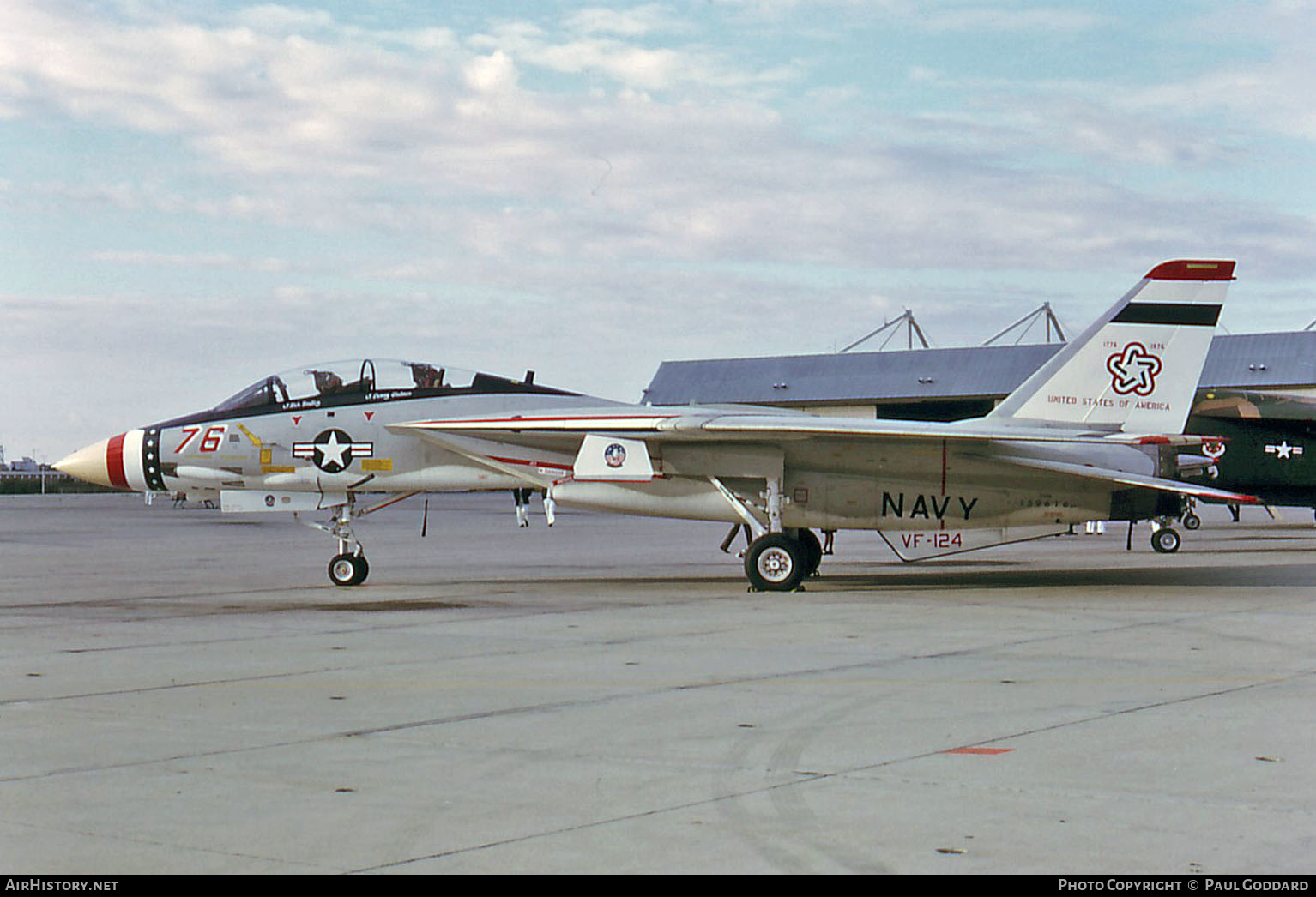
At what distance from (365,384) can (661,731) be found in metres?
11.4

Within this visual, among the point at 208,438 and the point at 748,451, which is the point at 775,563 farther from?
the point at 208,438

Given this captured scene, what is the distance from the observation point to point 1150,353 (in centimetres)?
1694

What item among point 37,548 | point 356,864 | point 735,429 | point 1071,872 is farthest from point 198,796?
point 37,548

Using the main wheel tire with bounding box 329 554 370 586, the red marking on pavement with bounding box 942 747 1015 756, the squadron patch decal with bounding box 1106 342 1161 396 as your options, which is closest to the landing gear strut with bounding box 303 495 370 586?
the main wheel tire with bounding box 329 554 370 586

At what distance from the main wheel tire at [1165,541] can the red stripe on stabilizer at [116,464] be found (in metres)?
17.1

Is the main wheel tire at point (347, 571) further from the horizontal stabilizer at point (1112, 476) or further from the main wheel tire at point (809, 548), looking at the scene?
the horizontal stabilizer at point (1112, 476)

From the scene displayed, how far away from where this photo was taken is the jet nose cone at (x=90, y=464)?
1812 centimetres

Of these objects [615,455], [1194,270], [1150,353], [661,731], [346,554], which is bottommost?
[661,731]

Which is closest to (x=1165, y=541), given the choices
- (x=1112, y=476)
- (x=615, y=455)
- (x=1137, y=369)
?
(x=1137, y=369)

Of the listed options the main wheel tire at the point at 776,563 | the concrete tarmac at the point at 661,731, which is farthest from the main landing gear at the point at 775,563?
the concrete tarmac at the point at 661,731

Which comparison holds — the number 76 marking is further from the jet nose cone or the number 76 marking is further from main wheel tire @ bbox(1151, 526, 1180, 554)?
main wheel tire @ bbox(1151, 526, 1180, 554)

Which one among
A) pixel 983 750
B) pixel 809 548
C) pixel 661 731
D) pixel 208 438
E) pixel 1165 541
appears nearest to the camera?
pixel 983 750

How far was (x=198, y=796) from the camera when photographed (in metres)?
5.84
